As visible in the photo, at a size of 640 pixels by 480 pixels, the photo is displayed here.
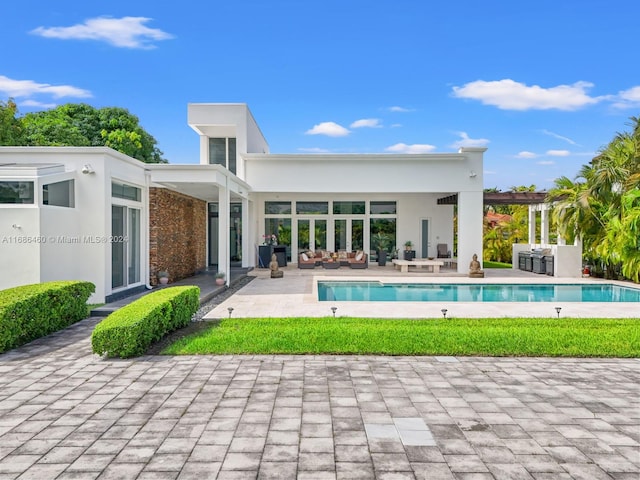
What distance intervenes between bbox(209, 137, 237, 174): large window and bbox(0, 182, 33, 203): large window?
39.7 ft

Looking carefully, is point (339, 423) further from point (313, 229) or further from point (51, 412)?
point (313, 229)

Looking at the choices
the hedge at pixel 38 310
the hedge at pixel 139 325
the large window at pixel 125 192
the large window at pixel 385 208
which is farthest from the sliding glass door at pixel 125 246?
the large window at pixel 385 208

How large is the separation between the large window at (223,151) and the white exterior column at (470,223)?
33.3 feet

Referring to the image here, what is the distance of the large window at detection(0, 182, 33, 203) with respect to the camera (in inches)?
360

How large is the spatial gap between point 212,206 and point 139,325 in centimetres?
1389

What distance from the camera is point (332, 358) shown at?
21.2 ft

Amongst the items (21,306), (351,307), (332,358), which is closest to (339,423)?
(332,358)

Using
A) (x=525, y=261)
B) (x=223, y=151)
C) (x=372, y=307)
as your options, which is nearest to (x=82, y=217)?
(x=372, y=307)

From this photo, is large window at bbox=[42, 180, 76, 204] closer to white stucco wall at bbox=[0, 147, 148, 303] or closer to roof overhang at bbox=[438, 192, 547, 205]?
white stucco wall at bbox=[0, 147, 148, 303]

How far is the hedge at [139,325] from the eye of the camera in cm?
617

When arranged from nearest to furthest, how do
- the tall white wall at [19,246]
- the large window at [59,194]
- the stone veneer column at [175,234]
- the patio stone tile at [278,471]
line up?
1. the patio stone tile at [278,471]
2. the tall white wall at [19,246]
3. the large window at [59,194]
4. the stone veneer column at [175,234]

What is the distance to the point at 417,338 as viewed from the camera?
7.20 meters

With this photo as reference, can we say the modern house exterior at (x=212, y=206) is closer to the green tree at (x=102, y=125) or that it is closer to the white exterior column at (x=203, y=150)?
the white exterior column at (x=203, y=150)

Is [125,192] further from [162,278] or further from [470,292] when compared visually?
[470,292]
